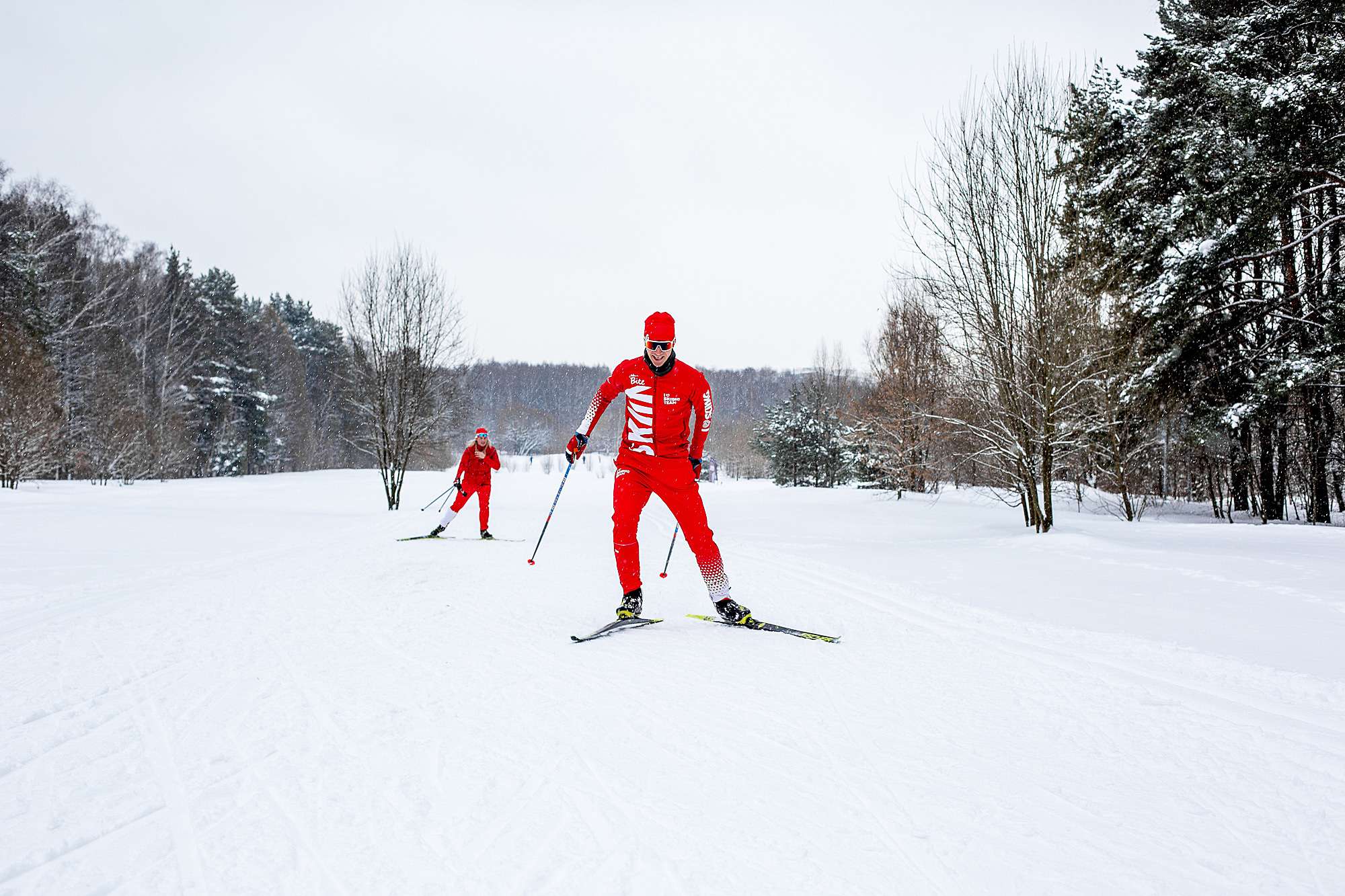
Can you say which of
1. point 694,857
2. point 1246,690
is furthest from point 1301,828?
point 694,857

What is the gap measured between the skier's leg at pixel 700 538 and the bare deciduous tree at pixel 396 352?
15820mm

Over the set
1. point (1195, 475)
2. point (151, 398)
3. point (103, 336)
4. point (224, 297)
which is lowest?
point (1195, 475)

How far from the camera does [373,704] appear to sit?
2.91 m

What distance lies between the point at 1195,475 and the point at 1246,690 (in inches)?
710

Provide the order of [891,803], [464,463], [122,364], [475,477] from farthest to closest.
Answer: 1. [122,364]
2. [464,463]
3. [475,477]
4. [891,803]

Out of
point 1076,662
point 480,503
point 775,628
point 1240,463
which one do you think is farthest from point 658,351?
point 1240,463

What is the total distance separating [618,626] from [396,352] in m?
17.2

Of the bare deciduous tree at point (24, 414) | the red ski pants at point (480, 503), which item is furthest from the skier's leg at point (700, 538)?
the bare deciduous tree at point (24, 414)

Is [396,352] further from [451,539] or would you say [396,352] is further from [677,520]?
→ [677,520]

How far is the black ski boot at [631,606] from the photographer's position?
15.1ft

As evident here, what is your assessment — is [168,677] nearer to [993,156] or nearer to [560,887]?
[560,887]

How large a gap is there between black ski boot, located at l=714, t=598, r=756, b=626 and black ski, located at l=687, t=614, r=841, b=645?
2cm

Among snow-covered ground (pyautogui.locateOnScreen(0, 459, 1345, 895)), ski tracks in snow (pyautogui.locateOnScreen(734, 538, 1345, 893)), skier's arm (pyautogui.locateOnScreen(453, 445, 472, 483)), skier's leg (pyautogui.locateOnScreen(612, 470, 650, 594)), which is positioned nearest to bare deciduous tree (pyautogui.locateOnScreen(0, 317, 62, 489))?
skier's arm (pyautogui.locateOnScreen(453, 445, 472, 483))

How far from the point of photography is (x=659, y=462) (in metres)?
4.78
